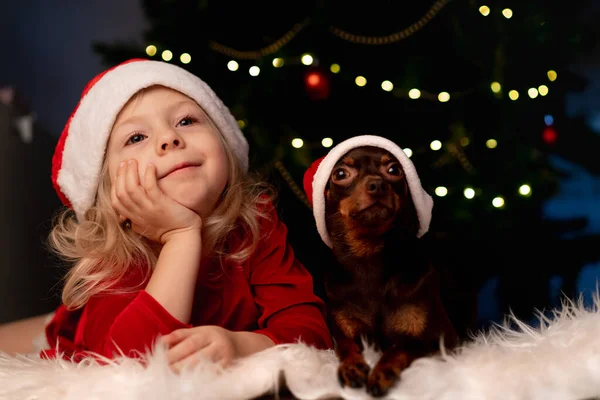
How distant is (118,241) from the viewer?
41.5 inches

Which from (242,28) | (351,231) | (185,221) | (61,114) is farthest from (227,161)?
(61,114)

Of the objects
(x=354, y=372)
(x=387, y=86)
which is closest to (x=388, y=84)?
(x=387, y=86)

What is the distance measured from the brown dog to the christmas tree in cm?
79

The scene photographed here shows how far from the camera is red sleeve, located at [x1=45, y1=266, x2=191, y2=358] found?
0.86 metres

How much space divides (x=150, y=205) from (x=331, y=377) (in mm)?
425

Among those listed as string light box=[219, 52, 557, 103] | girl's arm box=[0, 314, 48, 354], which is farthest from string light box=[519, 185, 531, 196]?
girl's arm box=[0, 314, 48, 354]

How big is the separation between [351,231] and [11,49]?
6.49 ft

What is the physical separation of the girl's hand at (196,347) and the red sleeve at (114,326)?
0.03 m

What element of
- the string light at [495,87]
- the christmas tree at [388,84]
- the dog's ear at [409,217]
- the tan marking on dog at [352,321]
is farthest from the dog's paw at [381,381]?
the string light at [495,87]

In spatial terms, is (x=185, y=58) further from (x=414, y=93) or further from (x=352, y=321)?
(x=352, y=321)

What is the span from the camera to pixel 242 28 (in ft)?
5.36

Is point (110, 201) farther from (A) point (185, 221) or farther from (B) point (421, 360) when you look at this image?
(B) point (421, 360)

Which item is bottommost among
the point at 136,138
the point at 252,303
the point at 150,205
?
the point at 252,303

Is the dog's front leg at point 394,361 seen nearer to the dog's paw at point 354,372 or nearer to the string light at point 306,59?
the dog's paw at point 354,372
